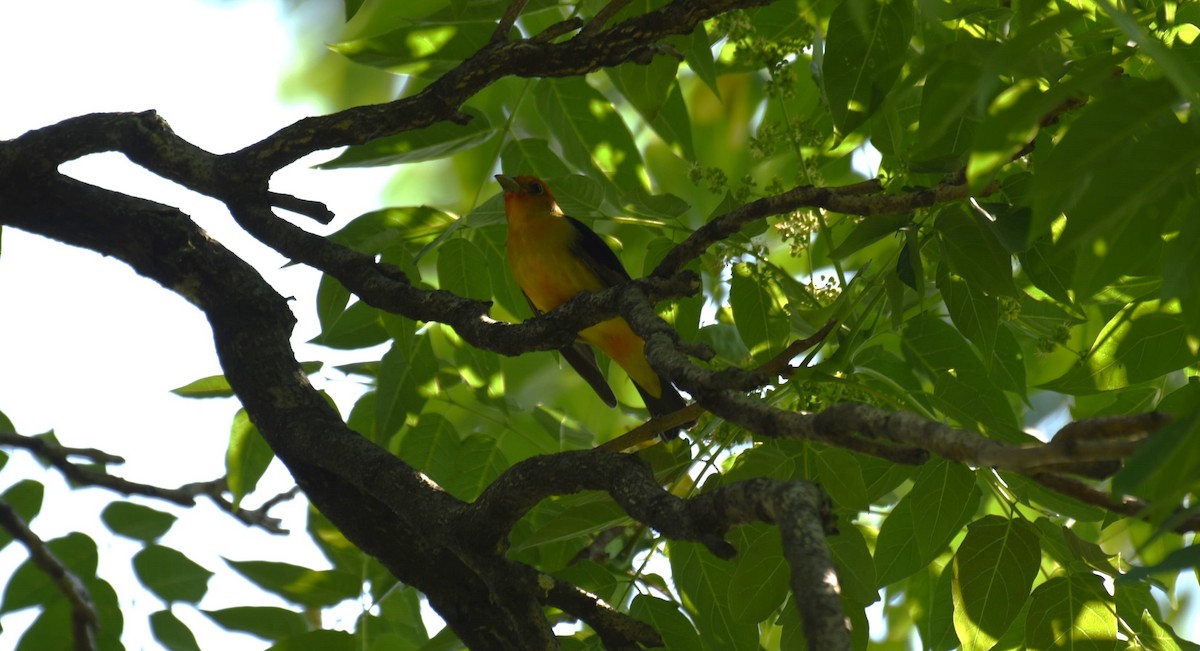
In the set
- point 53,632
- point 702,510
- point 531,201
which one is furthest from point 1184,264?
point 531,201

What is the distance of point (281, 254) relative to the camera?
3.30 m

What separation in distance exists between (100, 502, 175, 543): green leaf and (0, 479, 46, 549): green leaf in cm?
20

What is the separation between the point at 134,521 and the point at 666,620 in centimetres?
179

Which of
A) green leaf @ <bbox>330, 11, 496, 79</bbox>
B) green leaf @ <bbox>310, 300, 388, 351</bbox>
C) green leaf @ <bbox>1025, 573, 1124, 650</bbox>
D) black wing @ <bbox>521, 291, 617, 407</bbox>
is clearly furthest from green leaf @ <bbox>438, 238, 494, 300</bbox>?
green leaf @ <bbox>1025, 573, 1124, 650</bbox>

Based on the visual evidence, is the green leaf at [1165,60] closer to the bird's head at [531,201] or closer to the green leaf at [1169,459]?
the green leaf at [1169,459]

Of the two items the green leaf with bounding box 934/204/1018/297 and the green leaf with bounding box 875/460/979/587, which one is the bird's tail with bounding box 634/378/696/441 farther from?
the green leaf with bounding box 934/204/1018/297

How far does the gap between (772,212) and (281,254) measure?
1.66 meters

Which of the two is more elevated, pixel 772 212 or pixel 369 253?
pixel 369 253

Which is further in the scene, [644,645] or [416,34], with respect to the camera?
[416,34]

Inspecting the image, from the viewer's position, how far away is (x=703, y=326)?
12.0 feet

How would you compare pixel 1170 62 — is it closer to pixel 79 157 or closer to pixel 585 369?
pixel 79 157

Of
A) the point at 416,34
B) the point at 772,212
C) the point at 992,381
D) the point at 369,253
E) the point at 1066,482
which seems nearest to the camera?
the point at 1066,482

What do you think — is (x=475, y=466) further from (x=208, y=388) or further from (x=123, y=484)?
(x=123, y=484)

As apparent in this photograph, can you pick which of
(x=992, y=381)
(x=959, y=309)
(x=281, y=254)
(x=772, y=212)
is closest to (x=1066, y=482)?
(x=772, y=212)
